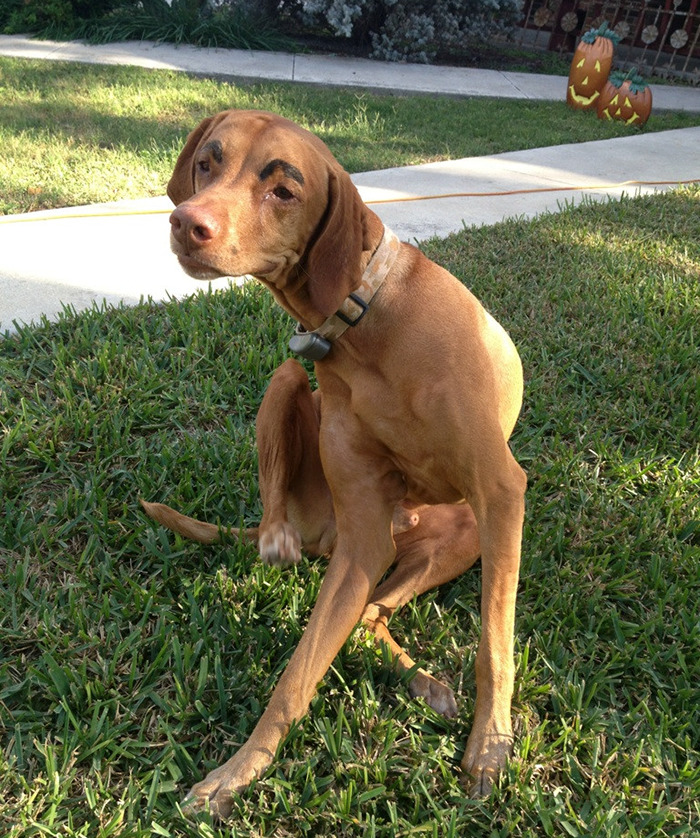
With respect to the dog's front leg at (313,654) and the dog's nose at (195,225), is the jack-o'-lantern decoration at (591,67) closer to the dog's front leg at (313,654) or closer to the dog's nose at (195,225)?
the dog's front leg at (313,654)

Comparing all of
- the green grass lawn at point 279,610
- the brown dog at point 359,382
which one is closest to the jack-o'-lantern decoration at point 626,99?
the green grass lawn at point 279,610

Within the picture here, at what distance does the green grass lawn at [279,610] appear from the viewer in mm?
1856

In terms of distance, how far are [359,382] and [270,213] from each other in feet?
1.64

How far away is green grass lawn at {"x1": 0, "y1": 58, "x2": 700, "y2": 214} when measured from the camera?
5477 millimetres

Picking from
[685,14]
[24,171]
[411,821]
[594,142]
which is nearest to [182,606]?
[411,821]

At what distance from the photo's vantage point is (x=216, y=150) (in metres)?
1.94

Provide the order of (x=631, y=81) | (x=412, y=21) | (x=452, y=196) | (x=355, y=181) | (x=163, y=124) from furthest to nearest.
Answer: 1. (x=412, y=21)
2. (x=631, y=81)
3. (x=163, y=124)
4. (x=355, y=181)
5. (x=452, y=196)

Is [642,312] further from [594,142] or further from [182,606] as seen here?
[594,142]

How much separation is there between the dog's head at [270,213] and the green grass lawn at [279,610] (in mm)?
991

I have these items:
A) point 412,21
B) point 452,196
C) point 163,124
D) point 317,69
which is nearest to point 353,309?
point 452,196

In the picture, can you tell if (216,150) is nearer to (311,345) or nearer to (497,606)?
(311,345)

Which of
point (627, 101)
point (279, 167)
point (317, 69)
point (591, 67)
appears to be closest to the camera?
point (279, 167)

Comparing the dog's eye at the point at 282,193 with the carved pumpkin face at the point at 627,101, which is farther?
the carved pumpkin face at the point at 627,101

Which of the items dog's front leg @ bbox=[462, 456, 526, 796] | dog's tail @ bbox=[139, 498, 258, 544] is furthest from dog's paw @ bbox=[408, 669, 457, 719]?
dog's tail @ bbox=[139, 498, 258, 544]
